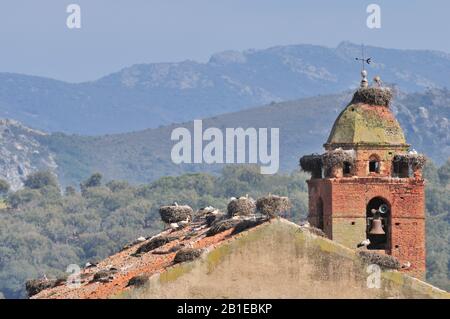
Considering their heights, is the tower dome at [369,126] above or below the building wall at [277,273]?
above

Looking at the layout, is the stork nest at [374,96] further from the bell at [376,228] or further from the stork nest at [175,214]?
the stork nest at [175,214]

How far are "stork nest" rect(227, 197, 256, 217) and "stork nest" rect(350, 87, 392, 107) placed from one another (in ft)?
17.7

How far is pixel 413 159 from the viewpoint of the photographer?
202 feet

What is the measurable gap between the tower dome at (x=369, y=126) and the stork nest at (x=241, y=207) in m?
4.13

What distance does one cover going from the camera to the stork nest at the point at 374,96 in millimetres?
63625

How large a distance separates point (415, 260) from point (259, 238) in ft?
50.0

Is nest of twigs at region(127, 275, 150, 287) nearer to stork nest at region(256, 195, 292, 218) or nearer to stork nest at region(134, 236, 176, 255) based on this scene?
stork nest at region(256, 195, 292, 218)

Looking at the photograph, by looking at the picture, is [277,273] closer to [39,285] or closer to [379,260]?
[379,260]

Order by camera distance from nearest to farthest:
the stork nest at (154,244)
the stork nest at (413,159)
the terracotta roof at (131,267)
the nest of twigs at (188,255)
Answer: the nest of twigs at (188,255), the terracotta roof at (131,267), the stork nest at (154,244), the stork nest at (413,159)

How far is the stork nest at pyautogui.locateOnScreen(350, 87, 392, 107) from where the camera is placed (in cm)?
6362

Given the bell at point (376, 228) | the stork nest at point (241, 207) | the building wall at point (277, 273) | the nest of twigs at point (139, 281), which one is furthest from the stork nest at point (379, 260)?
the bell at point (376, 228)

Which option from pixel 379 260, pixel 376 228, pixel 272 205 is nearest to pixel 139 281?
pixel 272 205

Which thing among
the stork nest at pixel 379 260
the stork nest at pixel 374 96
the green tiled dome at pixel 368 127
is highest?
the stork nest at pixel 374 96
